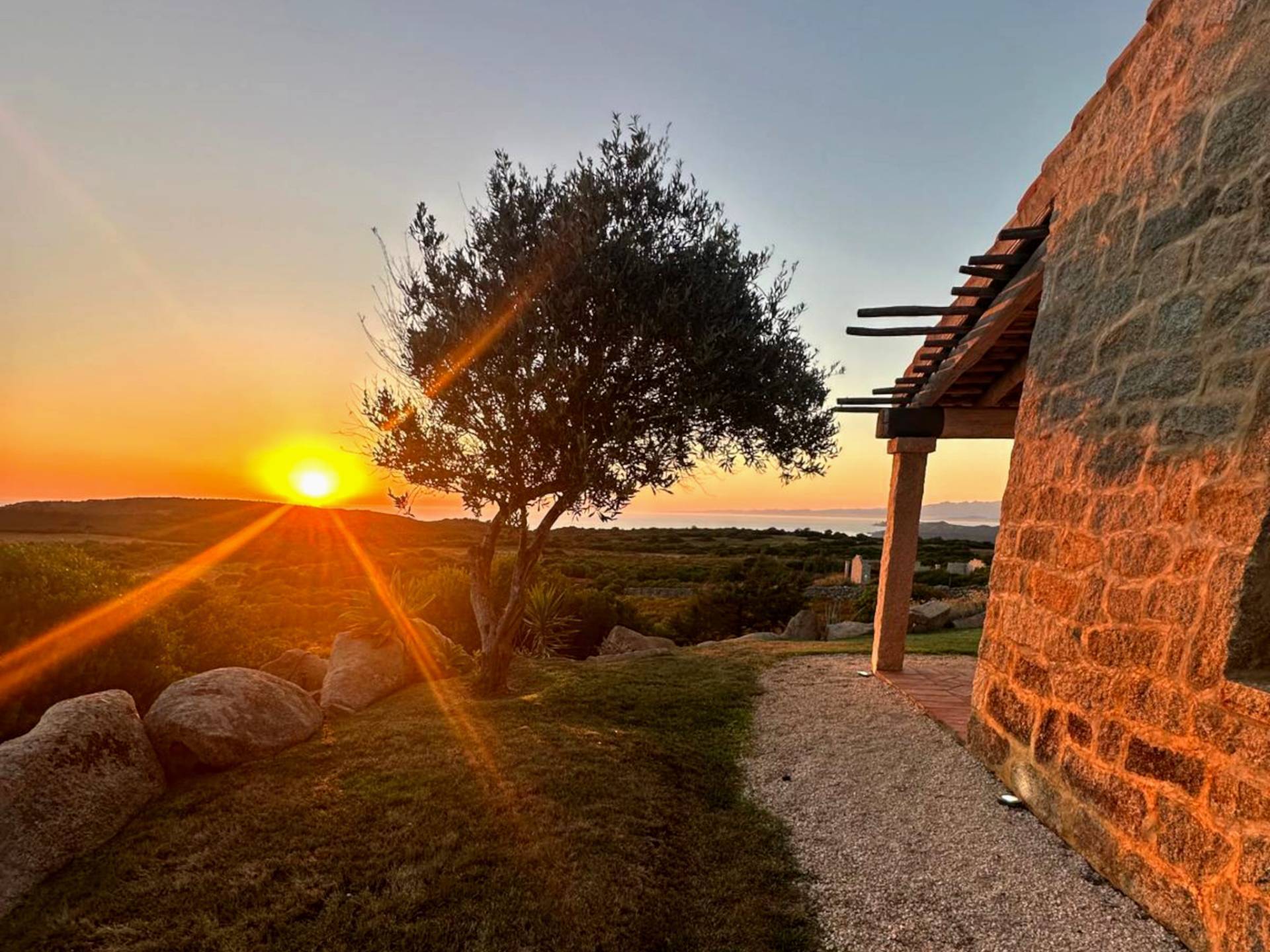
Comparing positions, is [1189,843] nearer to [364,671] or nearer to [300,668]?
[364,671]

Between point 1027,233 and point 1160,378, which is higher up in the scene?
point 1027,233

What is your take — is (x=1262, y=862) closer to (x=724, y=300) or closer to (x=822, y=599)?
(x=724, y=300)

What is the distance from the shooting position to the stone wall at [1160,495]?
10.3 ft

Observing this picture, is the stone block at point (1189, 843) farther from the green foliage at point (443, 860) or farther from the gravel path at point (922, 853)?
the green foliage at point (443, 860)

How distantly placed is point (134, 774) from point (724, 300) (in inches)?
277

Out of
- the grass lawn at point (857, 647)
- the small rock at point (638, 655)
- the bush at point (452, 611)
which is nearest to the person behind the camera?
the grass lawn at point (857, 647)

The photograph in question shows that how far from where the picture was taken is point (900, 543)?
28.6 feet

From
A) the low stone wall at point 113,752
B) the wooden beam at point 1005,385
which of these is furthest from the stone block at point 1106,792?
the low stone wall at point 113,752

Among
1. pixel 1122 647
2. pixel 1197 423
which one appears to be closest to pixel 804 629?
pixel 1122 647

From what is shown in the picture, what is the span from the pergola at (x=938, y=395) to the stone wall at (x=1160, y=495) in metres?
1.36

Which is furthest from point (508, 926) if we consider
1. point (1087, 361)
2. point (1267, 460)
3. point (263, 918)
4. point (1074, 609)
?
point (1087, 361)

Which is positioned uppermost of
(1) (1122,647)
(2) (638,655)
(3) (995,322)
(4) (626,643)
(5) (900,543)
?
(3) (995,322)

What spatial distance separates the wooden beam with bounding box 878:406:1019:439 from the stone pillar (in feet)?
0.46

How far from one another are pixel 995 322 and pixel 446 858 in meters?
6.90
